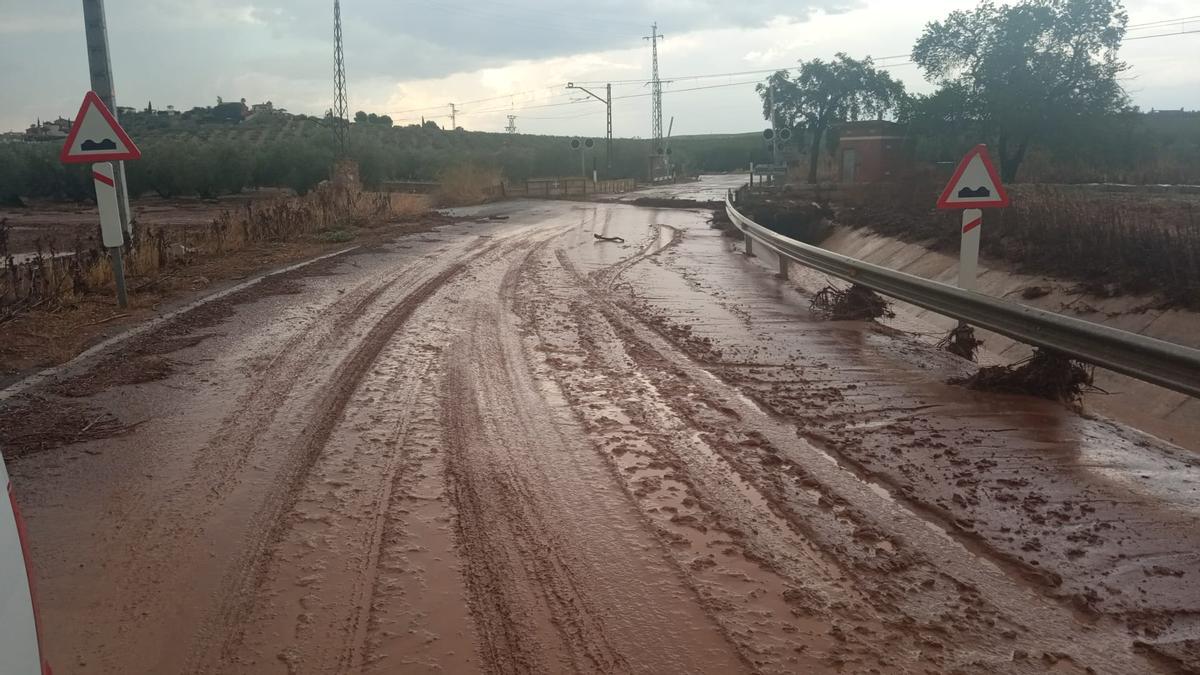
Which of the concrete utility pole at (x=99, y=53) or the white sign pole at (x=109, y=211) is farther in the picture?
the concrete utility pole at (x=99, y=53)

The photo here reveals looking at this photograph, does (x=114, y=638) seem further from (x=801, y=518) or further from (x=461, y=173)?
(x=461, y=173)

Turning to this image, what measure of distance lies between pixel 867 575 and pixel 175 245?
49.2 ft

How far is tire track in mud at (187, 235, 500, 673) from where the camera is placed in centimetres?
349

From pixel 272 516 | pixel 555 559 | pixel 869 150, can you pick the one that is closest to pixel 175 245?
pixel 272 516

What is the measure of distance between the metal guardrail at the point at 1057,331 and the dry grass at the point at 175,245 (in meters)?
8.98

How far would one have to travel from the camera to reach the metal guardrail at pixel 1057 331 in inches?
219

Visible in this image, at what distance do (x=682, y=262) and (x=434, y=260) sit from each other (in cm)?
441

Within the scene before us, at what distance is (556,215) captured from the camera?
30.2m

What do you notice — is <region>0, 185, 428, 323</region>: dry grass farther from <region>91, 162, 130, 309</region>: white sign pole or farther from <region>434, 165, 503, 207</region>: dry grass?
<region>434, 165, 503, 207</region>: dry grass

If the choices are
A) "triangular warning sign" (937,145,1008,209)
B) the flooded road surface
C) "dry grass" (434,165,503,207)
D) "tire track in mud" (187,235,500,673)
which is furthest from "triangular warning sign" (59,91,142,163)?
"dry grass" (434,165,503,207)

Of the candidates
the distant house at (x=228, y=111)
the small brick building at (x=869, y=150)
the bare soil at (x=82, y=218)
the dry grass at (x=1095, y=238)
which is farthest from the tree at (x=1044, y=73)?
the distant house at (x=228, y=111)

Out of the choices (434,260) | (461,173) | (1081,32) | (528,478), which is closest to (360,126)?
(461,173)

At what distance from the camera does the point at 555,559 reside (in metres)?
4.20

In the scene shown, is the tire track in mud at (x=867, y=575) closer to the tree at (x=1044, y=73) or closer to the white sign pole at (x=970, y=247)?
the white sign pole at (x=970, y=247)
